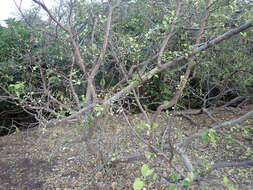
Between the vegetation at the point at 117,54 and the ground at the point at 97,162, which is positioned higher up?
the vegetation at the point at 117,54

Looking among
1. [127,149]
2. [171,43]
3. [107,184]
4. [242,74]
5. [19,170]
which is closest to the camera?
[107,184]

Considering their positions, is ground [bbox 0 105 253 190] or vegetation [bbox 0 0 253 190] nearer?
vegetation [bbox 0 0 253 190]

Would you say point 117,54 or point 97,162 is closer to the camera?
point 117,54

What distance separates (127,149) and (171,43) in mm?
2485

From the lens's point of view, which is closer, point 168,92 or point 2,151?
point 2,151

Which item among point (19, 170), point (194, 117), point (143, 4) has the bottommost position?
point (194, 117)

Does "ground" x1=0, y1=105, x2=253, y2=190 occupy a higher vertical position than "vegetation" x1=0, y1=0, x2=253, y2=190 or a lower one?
lower

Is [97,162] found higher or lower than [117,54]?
lower

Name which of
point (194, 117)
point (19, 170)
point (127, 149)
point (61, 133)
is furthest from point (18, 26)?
point (194, 117)

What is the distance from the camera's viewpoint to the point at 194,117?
5562 mm

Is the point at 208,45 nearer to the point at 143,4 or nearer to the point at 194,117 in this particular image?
the point at 143,4

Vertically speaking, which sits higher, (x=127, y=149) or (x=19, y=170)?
(x=19, y=170)

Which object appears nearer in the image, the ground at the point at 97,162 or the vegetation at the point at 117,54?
the vegetation at the point at 117,54

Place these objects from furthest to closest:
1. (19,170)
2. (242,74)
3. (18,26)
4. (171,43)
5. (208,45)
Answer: (18,26), (171,43), (242,74), (19,170), (208,45)
